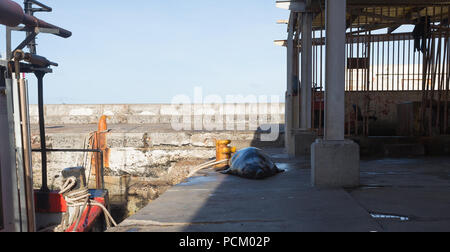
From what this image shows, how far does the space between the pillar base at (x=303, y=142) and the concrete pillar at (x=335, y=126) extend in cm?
382

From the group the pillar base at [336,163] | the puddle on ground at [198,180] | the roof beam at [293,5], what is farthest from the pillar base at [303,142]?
the pillar base at [336,163]

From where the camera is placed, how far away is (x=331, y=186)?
4.37 metres

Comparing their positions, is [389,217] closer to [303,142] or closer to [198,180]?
[198,180]

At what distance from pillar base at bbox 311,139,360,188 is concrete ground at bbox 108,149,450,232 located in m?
0.18

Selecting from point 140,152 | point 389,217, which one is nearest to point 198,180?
point 389,217

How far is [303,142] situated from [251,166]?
308cm

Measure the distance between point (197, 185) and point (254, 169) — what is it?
104cm

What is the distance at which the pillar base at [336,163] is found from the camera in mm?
4289

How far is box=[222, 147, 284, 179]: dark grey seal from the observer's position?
5.45 m

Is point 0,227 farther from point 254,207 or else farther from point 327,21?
point 327,21

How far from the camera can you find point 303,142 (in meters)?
8.20

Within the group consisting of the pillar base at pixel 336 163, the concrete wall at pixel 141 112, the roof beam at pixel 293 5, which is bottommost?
the pillar base at pixel 336 163

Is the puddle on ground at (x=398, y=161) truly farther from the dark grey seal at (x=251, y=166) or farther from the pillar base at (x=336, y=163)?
the pillar base at (x=336, y=163)
